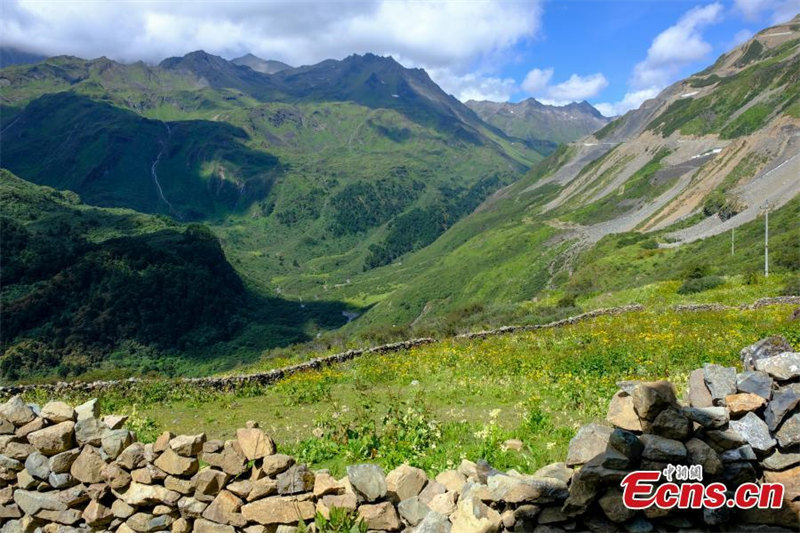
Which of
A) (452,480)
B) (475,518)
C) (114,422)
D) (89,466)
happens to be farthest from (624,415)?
(89,466)

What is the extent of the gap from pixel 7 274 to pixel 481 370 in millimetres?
157379

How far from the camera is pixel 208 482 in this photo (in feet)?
30.3

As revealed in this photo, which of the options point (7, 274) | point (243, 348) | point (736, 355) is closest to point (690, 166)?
point (243, 348)

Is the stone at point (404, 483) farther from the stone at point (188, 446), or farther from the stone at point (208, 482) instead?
the stone at point (188, 446)

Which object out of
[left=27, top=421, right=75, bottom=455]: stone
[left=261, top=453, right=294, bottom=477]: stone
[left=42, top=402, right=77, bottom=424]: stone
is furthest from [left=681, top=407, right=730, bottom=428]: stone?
[left=42, top=402, right=77, bottom=424]: stone

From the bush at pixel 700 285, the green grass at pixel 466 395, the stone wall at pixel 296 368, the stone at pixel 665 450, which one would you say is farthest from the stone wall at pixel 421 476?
the bush at pixel 700 285

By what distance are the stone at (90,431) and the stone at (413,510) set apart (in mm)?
6564

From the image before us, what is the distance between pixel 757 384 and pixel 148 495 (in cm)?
1083

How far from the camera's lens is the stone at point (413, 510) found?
7.96 m

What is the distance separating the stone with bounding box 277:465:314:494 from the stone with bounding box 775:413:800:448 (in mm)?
7242

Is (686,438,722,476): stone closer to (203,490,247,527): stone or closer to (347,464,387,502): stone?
(347,464,387,502): stone

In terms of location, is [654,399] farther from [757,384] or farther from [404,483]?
[404,483]

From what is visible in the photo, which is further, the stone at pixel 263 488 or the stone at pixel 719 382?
the stone at pixel 263 488

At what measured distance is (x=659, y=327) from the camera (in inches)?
895
